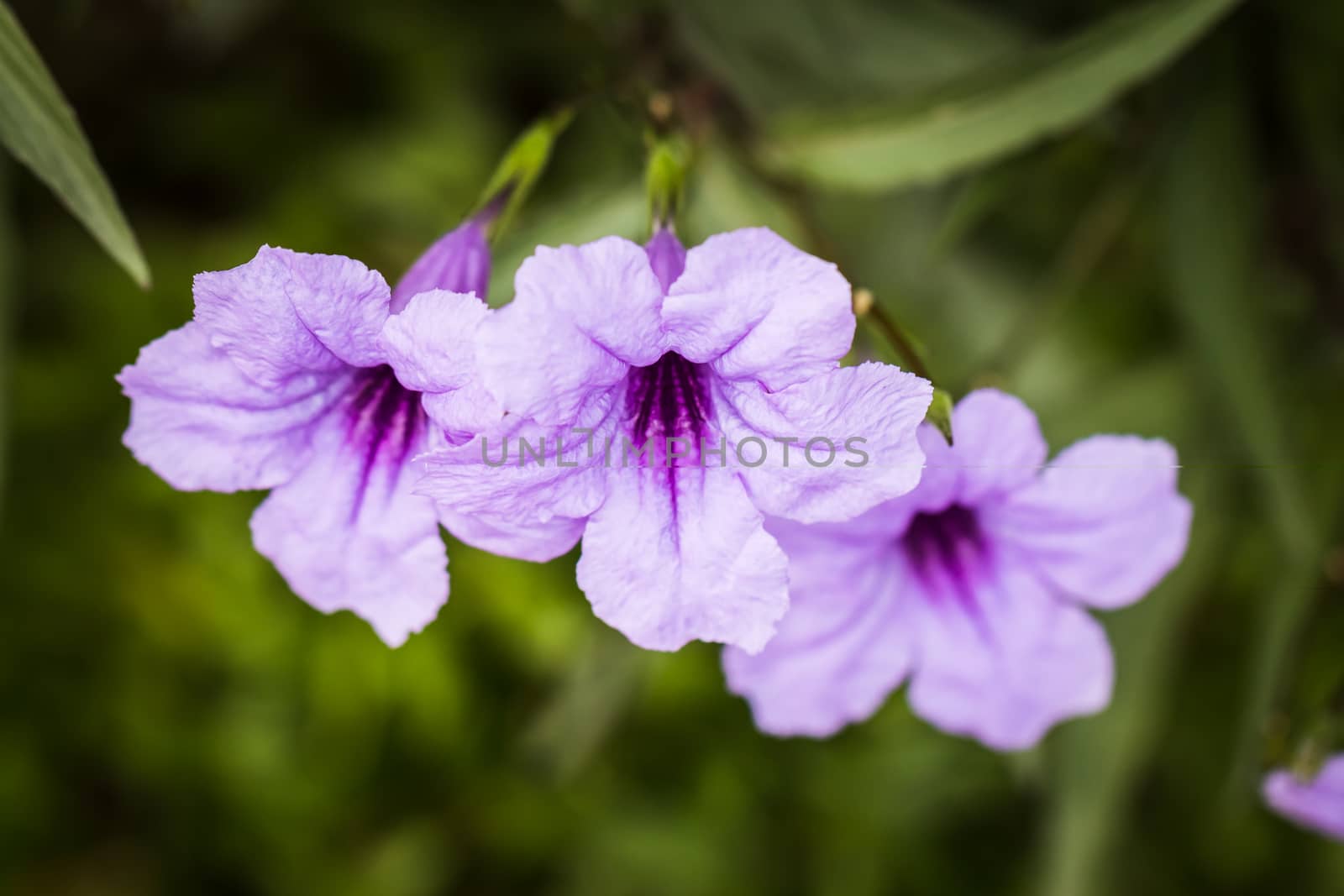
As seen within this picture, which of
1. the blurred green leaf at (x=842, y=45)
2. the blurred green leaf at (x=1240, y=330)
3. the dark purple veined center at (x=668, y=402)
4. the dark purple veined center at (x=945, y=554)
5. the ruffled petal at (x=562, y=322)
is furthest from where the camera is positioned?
the blurred green leaf at (x=842, y=45)

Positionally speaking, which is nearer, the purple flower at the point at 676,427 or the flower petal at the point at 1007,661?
the purple flower at the point at 676,427

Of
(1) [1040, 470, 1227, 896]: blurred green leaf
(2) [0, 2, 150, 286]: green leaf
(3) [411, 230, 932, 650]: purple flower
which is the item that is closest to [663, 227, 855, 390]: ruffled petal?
(3) [411, 230, 932, 650]: purple flower

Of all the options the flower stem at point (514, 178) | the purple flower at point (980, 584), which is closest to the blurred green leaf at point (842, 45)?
the flower stem at point (514, 178)

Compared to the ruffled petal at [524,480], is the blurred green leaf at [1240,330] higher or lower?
higher

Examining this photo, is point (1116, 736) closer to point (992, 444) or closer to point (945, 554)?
point (945, 554)

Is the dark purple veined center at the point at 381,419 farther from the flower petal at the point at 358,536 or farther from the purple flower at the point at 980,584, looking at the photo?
the purple flower at the point at 980,584

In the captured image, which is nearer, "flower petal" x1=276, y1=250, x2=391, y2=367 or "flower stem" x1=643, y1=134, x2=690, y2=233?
"flower petal" x1=276, y1=250, x2=391, y2=367

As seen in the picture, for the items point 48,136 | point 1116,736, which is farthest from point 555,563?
point 48,136

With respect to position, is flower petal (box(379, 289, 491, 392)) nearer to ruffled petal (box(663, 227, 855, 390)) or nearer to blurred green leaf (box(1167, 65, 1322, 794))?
ruffled petal (box(663, 227, 855, 390))
